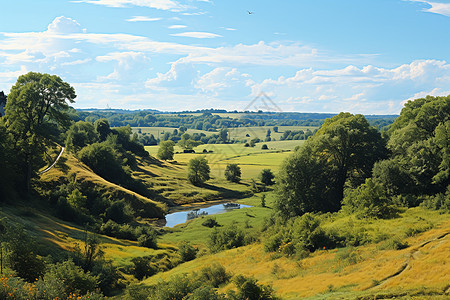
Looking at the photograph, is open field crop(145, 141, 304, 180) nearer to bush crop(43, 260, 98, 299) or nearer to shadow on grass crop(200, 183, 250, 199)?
shadow on grass crop(200, 183, 250, 199)

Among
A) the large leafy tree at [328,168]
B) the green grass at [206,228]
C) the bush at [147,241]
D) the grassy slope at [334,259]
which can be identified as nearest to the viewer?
the grassy slope at [334,259]

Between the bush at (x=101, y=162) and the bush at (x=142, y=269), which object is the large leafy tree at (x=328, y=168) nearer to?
the bush at (x=142, y=269)

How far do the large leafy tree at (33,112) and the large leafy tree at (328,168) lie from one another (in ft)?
125

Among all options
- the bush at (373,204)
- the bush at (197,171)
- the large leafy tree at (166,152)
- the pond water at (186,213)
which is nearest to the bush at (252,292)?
the bush at (373,204)

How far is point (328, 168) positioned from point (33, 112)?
49.1 m

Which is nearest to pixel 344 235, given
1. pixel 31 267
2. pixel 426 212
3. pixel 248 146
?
pixel 426 212

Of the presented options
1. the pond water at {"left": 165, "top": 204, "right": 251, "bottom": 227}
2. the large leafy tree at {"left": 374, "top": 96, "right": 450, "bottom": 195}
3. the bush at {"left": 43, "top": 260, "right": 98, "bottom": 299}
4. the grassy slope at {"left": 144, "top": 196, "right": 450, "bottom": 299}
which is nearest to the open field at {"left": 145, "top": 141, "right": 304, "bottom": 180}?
the pond water at {"left": 165, "top": 204, "right": 251, "bottom": 227}

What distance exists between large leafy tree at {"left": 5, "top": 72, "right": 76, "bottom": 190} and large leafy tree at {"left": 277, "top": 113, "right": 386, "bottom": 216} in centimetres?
3803

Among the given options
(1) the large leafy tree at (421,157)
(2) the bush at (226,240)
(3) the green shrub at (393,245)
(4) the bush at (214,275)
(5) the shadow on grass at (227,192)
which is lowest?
(5) the shadow on grass at (227,192)

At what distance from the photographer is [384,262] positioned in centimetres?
2608

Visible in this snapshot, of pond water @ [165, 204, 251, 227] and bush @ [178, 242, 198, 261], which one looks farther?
pond water @ [165, 204, 251, 227]

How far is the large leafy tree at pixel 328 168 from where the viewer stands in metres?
56.2

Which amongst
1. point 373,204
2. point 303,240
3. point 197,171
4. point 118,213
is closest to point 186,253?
point 303,240

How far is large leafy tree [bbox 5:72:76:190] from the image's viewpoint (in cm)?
5425
